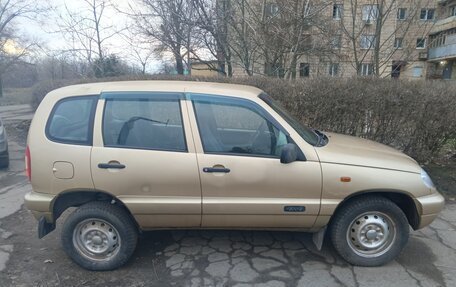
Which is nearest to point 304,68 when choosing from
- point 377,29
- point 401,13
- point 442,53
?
point 377,29

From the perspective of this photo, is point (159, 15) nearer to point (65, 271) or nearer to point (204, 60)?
point (204, 60)

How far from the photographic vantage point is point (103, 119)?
2832 mm

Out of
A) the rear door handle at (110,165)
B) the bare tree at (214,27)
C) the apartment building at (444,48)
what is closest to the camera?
the rear door handle at (110,165)

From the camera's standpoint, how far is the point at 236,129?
2984 mm

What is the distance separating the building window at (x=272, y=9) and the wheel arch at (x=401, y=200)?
26.0ft

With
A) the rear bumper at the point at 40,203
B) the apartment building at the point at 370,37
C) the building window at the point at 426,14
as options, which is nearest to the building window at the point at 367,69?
the apartment building at the point at 370,37

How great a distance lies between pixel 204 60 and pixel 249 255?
10.3 meters

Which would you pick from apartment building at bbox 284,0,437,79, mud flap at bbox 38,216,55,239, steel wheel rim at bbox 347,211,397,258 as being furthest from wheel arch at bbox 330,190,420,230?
apartment building at bbox 284,0,437,79

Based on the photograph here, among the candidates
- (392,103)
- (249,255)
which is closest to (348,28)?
(392,103)

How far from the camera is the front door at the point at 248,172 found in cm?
275

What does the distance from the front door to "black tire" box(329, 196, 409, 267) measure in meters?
0.32

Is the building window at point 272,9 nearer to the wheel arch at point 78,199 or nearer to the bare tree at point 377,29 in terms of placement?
the bare tree at point 377,29

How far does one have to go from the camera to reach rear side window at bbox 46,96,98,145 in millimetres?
2822

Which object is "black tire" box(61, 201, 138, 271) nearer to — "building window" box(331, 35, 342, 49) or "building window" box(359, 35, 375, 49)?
"building window" box(331, 35, 342, 49)
